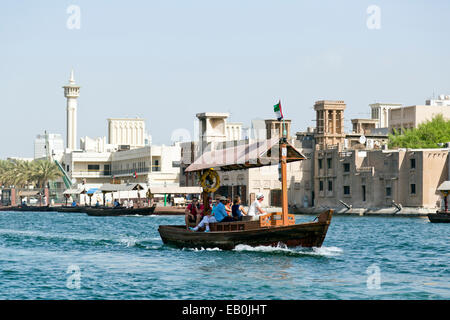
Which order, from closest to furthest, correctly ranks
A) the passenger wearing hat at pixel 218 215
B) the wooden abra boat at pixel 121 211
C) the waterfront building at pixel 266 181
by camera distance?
1. the passenger wearing hat at pixel 218 215
2. the wooden abra boat at pixel 121 211
3. the waterfront building at pixel 266 181

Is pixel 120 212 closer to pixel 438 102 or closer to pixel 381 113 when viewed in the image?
→ pixel 438 102

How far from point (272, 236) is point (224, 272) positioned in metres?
5.01

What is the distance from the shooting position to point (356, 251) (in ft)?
114

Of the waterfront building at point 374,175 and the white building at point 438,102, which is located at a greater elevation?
the white building at point 438,102

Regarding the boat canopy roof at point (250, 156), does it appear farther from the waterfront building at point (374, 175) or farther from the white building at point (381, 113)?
the white building at point (381, 113)

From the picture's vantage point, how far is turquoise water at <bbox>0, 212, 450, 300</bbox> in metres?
21.8

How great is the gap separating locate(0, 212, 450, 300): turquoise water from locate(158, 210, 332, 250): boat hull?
0.28m

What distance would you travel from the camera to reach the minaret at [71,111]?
511 feet

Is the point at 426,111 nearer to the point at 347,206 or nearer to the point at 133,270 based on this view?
the point at 347,206

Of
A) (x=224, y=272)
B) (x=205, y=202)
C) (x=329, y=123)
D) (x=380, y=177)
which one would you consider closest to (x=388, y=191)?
(x=380, y=177)

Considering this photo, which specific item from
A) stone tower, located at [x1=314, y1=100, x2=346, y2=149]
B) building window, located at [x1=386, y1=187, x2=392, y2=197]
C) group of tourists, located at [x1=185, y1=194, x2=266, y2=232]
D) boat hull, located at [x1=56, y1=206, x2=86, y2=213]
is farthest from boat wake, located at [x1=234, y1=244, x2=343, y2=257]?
boat hull, located at [x1=56, y1=206, x2=86, y2=213]

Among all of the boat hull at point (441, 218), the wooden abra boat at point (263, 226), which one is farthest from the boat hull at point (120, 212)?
the wooden abra boat at point (263, 226)

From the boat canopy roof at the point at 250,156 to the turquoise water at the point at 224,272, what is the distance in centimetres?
320

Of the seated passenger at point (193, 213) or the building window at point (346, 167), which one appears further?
the building window at point (346, 167)
